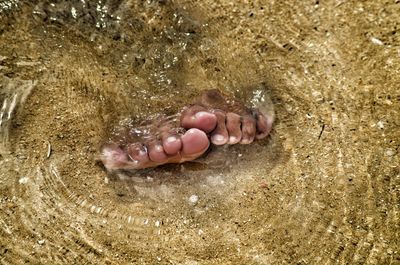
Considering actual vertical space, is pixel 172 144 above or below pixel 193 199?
above

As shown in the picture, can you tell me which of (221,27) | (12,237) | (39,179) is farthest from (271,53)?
(12,237)

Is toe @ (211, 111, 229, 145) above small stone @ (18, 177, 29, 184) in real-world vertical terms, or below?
below

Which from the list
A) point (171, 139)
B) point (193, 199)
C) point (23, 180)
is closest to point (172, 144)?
Answer: point (171, 139)

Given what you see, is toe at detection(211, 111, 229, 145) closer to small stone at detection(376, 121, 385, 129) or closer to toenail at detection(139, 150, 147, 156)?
toenail at detection(139, 150, 147, 156)

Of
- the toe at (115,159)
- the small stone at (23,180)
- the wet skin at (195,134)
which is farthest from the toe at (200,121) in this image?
the small stone at (23,180)

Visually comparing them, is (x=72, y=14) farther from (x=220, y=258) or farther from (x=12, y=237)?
(x=220, y=258)

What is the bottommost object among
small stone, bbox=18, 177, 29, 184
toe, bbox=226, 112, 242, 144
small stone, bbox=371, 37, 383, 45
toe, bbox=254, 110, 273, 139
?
toe, bbox=254, 110, 273, 139

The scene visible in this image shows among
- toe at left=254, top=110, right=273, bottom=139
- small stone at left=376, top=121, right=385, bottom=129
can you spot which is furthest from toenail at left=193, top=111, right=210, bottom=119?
small stone at left=376, top=121, right=385, bottom=129

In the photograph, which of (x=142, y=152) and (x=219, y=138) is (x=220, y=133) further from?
(x=142, y=152)
